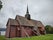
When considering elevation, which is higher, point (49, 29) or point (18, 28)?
point (18, 28)

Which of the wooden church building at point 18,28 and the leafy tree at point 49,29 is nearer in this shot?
the wooden church building at point 18,28

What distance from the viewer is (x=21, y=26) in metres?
39.8

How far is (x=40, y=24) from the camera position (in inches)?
1956

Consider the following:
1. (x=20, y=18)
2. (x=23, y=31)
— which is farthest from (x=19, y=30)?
(x=20, y=18)

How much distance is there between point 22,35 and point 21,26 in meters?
2.94

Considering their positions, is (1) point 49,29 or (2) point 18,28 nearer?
(2) point 18,28

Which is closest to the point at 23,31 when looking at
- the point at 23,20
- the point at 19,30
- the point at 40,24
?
the point at 19,30

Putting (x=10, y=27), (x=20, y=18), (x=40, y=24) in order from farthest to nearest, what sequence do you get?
(x=40, y=24) → (x=20, y=18) → (x=10, y=27)

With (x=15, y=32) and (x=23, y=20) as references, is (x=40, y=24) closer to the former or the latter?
(x=23, y=20)

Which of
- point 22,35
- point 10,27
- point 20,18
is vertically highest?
point 20,18

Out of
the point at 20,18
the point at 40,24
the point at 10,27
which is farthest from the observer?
the point at 40,24

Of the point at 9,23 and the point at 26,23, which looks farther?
the point at 26,23

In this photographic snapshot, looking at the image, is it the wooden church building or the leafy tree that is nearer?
the wooden church building

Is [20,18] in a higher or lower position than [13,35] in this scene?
higher
